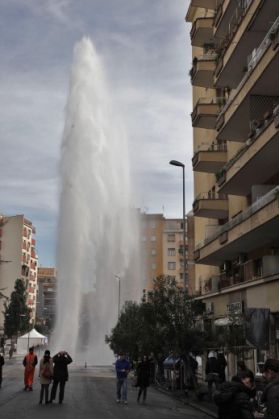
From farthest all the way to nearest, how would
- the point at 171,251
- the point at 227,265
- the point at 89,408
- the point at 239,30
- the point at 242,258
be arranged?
the point at 171,251
the point at 227,265
the point at 242,258
the point at 239,30
the point at 89,408

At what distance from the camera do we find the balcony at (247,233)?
62.3 ft

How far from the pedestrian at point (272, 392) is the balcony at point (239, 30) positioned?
1654 cm

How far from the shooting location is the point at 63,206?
187 ft

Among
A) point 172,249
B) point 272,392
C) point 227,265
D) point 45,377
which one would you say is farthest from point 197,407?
point 172,249

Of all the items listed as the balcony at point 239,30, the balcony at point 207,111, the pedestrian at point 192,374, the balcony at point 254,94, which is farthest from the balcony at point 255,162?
the balcony at point 207,111

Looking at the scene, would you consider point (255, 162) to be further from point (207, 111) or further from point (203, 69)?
point (203, 69)

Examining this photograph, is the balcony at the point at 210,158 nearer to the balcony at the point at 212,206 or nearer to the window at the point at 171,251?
the balcony at the point at 212,206

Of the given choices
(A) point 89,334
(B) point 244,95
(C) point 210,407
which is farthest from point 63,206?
(C) point 210,407

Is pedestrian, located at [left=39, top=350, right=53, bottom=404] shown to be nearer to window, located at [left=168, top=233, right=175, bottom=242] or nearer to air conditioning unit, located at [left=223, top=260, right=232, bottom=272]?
air conditioning unit, located at [left=223, top=260, right=232, bottom=272]

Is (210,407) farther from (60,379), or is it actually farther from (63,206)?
(63,206)

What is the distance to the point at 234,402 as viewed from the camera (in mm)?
6832

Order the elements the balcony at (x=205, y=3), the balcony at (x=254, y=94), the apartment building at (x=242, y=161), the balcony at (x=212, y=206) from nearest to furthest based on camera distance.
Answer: the balcony at (x=254, y=94) → the apartment building at (x=242, y=161) → the balcony at (x=212, y=206) → the balcony at (x=205, y=3)

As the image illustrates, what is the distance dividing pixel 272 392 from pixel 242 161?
1692 cm

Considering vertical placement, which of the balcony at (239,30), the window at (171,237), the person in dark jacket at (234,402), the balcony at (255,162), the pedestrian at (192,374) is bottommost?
the pedestrian at (192,374)
